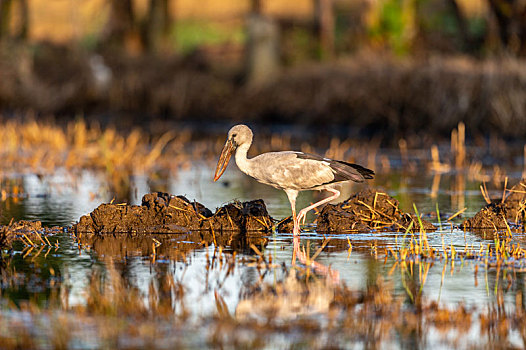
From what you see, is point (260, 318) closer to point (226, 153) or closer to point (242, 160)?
point (242, 160)

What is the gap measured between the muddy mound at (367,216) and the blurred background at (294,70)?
11.9 metres

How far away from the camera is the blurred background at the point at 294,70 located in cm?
2261

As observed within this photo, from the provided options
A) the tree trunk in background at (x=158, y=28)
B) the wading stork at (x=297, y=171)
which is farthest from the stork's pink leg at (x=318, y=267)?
the tree trunk in background at (x=158, y=28)

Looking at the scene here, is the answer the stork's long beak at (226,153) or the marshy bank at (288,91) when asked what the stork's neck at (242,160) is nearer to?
the stork's long beak at (226,153)

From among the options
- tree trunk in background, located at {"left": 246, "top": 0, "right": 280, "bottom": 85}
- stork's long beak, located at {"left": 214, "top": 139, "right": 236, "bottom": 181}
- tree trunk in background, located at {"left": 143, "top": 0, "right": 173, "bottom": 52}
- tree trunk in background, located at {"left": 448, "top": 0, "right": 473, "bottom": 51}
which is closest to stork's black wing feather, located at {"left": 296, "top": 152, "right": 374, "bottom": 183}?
stork's long beak, located at {"left": 214, "top": 139, "right": 236, "bottom": 181}

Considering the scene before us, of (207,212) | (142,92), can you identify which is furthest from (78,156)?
(142,92)

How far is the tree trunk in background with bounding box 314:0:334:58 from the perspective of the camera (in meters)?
30.2

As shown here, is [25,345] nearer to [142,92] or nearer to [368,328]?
[368,328]

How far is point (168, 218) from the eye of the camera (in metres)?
9.54

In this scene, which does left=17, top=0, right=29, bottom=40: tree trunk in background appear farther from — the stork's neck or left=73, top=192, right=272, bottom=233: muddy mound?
the stork's neck

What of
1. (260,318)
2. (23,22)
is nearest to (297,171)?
(260,318)

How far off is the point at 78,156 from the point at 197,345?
1175 cm

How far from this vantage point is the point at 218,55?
33.8 meters

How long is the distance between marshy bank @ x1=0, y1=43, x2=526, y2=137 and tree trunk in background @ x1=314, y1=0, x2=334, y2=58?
218 centimetres
